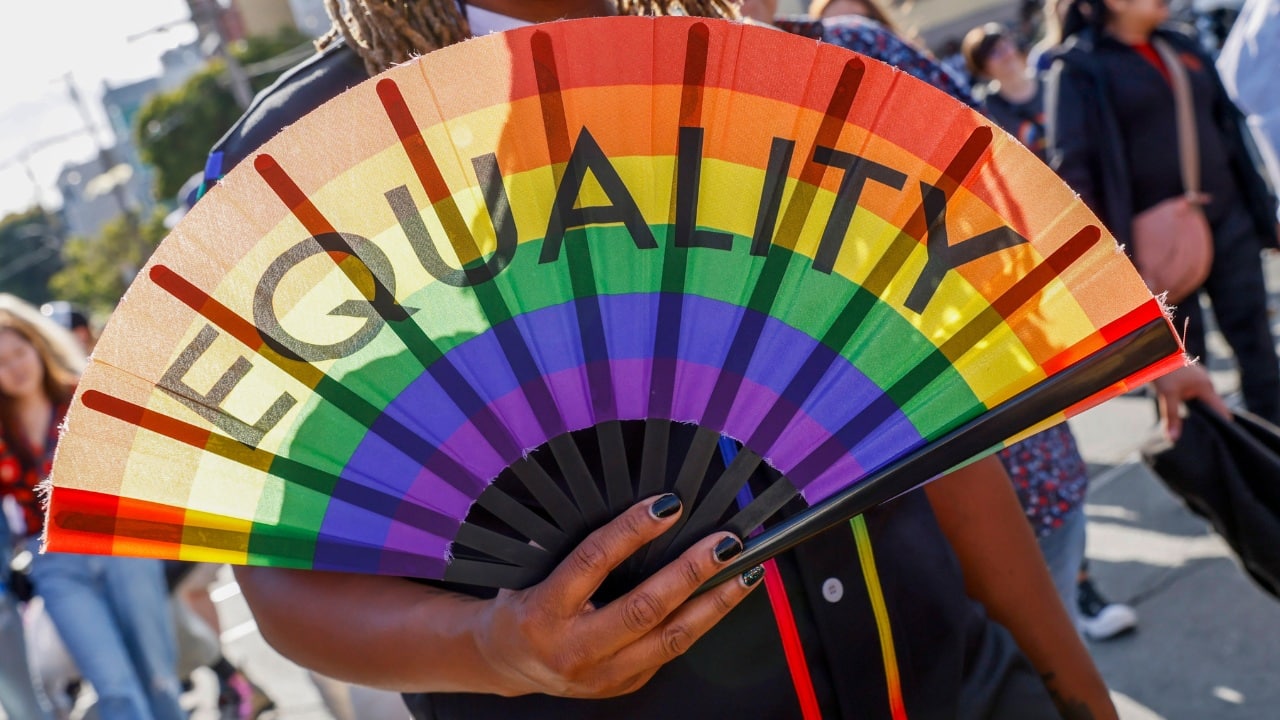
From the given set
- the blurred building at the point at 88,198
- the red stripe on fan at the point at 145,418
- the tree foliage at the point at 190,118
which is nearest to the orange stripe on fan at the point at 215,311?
the red stripe on fan at the point at 145,418

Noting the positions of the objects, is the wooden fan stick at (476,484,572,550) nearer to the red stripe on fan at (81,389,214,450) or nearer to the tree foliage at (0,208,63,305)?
the red stripe on fan at (81,389,214,450)

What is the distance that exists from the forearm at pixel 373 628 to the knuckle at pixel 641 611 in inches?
6.7

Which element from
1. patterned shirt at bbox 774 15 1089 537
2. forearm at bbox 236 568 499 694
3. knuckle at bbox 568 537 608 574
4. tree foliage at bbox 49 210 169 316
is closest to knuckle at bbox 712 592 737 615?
knuckle at bbox 568 537 608 574

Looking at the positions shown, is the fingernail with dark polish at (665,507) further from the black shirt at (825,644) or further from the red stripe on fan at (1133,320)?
the red stripe on fan at (1133,320)

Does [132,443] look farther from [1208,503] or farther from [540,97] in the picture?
[1208,503]

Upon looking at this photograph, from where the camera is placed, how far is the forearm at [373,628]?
1225 mm

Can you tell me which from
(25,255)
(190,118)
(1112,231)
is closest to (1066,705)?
(1112,231)

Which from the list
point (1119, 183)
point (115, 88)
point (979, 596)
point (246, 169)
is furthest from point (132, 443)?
point (115, 88)

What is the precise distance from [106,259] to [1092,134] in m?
47.8

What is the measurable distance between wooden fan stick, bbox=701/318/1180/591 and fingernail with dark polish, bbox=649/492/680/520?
0.08 metres

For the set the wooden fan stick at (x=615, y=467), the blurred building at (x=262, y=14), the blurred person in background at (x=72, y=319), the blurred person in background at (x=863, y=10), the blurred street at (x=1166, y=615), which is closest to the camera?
the wooden fan stick at (x=615, y=467)

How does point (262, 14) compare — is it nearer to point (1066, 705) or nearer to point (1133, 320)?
point (1066, 705)

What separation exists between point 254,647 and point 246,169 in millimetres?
6741

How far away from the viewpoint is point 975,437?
117 cm
